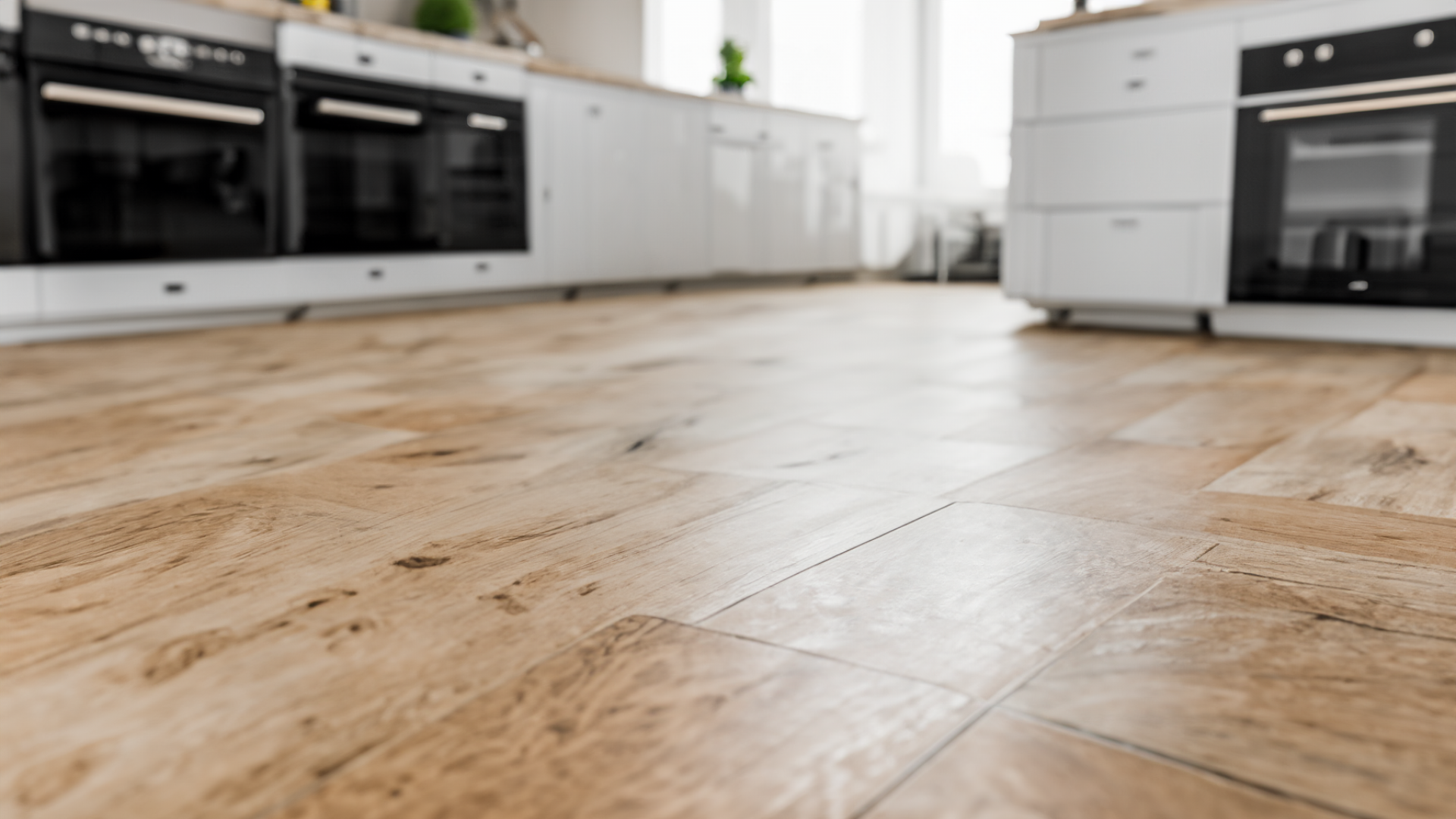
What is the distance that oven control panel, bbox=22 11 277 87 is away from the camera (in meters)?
2.69

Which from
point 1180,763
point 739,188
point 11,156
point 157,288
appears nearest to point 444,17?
point 739,188

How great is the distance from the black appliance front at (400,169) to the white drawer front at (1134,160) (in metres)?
1.88

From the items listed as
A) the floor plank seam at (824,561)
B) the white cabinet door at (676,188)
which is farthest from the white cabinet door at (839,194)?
the floor plank seam at (824,561)

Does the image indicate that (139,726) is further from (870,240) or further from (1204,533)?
(870,240)

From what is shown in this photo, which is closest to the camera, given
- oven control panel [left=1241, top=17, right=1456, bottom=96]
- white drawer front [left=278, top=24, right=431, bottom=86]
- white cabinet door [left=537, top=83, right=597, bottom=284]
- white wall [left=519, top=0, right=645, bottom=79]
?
oven control panel [left=1241, top=17, right=1456, bottom=96]

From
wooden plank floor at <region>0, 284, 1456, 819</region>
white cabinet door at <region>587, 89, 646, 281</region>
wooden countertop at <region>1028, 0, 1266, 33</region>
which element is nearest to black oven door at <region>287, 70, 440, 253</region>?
white cabinet door at <region>587, 89, 646, 281</region>

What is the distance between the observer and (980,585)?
800mm

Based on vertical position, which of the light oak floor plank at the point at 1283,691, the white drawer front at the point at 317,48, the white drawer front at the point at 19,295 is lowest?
the light oak floor plank at the point at 1283,691

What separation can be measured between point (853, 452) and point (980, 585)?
20.4 inches

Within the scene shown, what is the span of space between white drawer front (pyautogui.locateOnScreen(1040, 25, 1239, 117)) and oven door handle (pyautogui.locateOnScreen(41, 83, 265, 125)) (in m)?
2.23

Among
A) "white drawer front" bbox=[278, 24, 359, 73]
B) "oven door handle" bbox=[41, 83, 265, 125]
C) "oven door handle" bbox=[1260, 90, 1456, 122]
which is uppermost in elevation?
"white drawer front" bbox=[278, 24, 359, 73]

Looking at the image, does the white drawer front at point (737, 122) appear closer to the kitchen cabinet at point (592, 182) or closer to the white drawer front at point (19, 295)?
the kitchen cabinet at point (592, 182)

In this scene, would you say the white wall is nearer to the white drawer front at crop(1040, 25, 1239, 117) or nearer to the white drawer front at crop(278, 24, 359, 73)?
the white drawer front at crop(278, 24, 359, 73)

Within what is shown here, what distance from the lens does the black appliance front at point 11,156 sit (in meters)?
2.63
